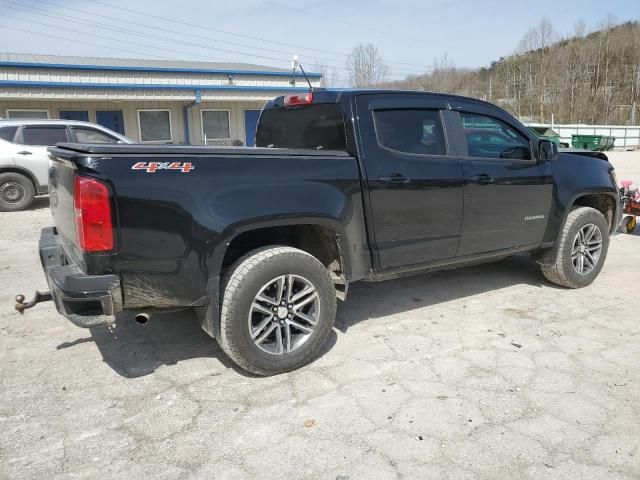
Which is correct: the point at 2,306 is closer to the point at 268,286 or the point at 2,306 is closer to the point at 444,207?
the point at 268,286

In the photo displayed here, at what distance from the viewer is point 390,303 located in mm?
4832

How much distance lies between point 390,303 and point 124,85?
16856 mm

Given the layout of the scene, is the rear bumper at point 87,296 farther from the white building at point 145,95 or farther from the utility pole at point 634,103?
the utility pole at point 634,103

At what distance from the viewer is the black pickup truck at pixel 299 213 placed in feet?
9.39

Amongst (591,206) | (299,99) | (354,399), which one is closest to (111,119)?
(299,99)

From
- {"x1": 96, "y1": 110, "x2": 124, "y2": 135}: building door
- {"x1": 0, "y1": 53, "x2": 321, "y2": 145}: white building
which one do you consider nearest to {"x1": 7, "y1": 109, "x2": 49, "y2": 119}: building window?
{"x1": 0, "y1": 53, "x2": 321, "y2": 145}: white building

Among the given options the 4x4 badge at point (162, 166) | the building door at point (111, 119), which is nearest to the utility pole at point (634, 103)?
the building door at point (111, 119)

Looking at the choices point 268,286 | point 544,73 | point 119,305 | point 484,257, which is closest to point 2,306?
point 119,305

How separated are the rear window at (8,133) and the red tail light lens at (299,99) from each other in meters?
8.03

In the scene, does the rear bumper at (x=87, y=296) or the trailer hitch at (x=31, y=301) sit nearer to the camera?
the rear bumper at (x=87, y=296)

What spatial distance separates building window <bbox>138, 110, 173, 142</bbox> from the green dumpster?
24085 mm

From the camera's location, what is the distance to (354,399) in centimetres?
313

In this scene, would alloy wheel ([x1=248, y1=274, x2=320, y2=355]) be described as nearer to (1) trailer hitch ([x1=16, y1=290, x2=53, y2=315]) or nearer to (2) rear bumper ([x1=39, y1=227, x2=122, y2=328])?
(2) rear bumper ([x1=39, y1=227, x2=122, y2=328])

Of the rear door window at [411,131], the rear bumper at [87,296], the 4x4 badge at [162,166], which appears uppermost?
the rear door window at [411,131]
